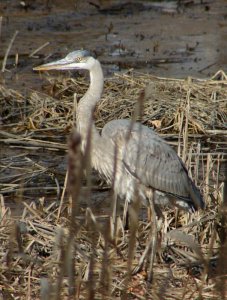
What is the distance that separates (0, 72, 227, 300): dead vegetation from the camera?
4852 mm

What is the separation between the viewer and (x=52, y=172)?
778 cm

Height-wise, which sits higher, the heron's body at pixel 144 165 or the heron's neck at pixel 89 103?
the heron's neck at pixel 89 103

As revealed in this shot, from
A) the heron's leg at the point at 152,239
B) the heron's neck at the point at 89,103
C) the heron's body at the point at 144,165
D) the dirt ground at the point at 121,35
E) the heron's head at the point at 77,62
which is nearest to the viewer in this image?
the heron's leg at the point at 152,239

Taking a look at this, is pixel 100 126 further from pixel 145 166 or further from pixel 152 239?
pixel 152 239

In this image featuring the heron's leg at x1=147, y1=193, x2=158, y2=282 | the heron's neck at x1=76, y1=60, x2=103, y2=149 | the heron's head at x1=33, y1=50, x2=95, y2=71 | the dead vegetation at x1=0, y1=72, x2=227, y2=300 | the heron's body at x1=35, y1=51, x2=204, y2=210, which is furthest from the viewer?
the heron's head at x1=33, y1=50, x2=95, y2=71

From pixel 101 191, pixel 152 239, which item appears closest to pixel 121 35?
pixel 101 191

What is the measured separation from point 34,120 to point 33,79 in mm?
1996

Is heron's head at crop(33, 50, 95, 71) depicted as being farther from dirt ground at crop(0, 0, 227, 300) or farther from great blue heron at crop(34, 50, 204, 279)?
dirt ground at crop(0, 0, 227, 300)

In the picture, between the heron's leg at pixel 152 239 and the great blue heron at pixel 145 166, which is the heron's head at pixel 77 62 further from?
the heron's leg at pixel 152 239

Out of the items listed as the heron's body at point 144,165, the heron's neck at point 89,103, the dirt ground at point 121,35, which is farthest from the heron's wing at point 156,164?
the dirt ground at point 121,35

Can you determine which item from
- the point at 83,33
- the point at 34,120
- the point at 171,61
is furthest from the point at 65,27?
the point at 34,120

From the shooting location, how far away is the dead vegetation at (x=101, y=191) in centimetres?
485

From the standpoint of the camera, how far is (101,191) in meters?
7.52

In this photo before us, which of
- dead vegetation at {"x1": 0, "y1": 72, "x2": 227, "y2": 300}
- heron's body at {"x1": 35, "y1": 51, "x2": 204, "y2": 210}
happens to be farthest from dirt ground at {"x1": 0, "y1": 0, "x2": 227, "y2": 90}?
heron's body at {"x1": 35, "y1": 51, "x2": 204, "y2": 210}
